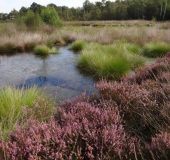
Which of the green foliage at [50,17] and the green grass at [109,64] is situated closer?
the green grass at [109,64]


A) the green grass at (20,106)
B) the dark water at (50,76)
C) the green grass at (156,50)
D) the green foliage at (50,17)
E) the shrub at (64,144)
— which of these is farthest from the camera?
the green foliage at (50,17)

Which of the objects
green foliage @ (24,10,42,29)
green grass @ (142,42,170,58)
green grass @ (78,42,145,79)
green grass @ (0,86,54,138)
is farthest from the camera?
green foliage @ (24,10,42,29)

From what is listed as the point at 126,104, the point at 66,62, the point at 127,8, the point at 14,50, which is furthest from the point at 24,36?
the point at 127,8

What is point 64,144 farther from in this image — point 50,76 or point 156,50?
point 156,50

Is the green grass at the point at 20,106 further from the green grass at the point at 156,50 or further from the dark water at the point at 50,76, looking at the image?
the green grass at the point at 156,50

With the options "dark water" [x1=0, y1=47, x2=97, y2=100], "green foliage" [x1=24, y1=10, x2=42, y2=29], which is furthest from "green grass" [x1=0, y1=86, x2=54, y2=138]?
"green foliage" [x1=24, y1=10, x2=42, y2=29]

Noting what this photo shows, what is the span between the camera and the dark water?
5.64m

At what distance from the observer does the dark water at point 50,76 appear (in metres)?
5.64

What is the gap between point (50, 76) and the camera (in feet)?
23.4

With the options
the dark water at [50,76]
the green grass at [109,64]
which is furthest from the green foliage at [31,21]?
the green grass at [109,64]

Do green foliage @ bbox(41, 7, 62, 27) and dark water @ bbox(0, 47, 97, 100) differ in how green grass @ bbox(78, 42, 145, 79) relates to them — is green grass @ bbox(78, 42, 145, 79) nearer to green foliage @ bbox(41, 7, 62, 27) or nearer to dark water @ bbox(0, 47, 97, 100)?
dark water @ bbox(0, 47, 97, 100)

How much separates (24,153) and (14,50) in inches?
467

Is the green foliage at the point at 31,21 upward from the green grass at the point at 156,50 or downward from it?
upward

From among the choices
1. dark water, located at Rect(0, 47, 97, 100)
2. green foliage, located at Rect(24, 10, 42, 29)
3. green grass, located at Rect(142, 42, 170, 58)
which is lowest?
dark water, located at Rect(0, 47, 97, 100)
